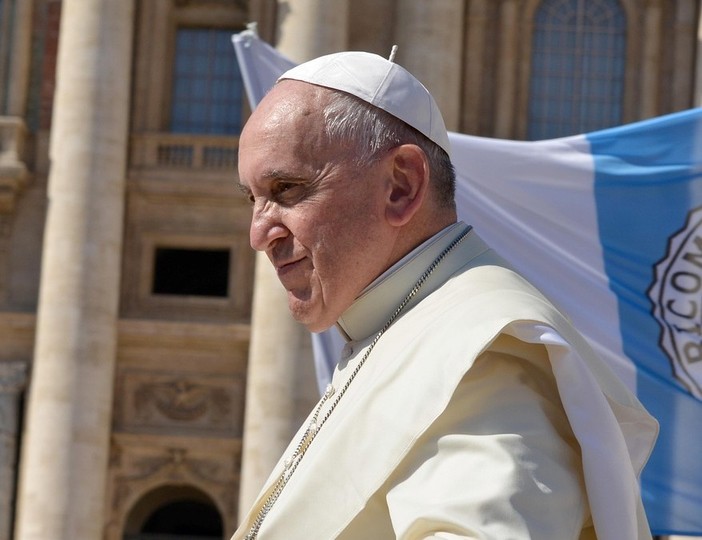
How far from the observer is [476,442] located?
185 cm

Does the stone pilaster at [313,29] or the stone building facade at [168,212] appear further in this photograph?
the stone pilaster at [313,29]

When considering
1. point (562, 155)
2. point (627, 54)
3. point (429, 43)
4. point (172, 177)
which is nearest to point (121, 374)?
point (172, 177)

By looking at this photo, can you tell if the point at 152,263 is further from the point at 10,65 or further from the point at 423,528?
the point at 423,528

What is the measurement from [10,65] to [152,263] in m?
3.31

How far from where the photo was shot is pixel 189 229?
1995 centimetres

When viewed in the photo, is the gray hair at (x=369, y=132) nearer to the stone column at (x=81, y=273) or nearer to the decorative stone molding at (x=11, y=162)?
the stone column at (x=81, y=273)

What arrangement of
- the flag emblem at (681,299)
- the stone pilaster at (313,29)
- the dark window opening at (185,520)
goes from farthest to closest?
the dark window opening at (185,520) < the stone pilaster at (313,29) < the flag emblem at (681,299)

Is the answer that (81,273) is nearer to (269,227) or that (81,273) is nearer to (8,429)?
(8,429)

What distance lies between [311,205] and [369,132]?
14 centimetres

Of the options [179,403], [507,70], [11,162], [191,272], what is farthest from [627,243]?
[11,162]

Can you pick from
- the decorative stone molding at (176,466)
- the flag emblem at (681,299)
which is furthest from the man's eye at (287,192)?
the decorative stone molding at (176,466)

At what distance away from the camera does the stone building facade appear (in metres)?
18.4

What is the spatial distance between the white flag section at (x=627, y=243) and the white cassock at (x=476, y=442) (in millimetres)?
6364

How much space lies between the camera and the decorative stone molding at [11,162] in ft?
64.2
